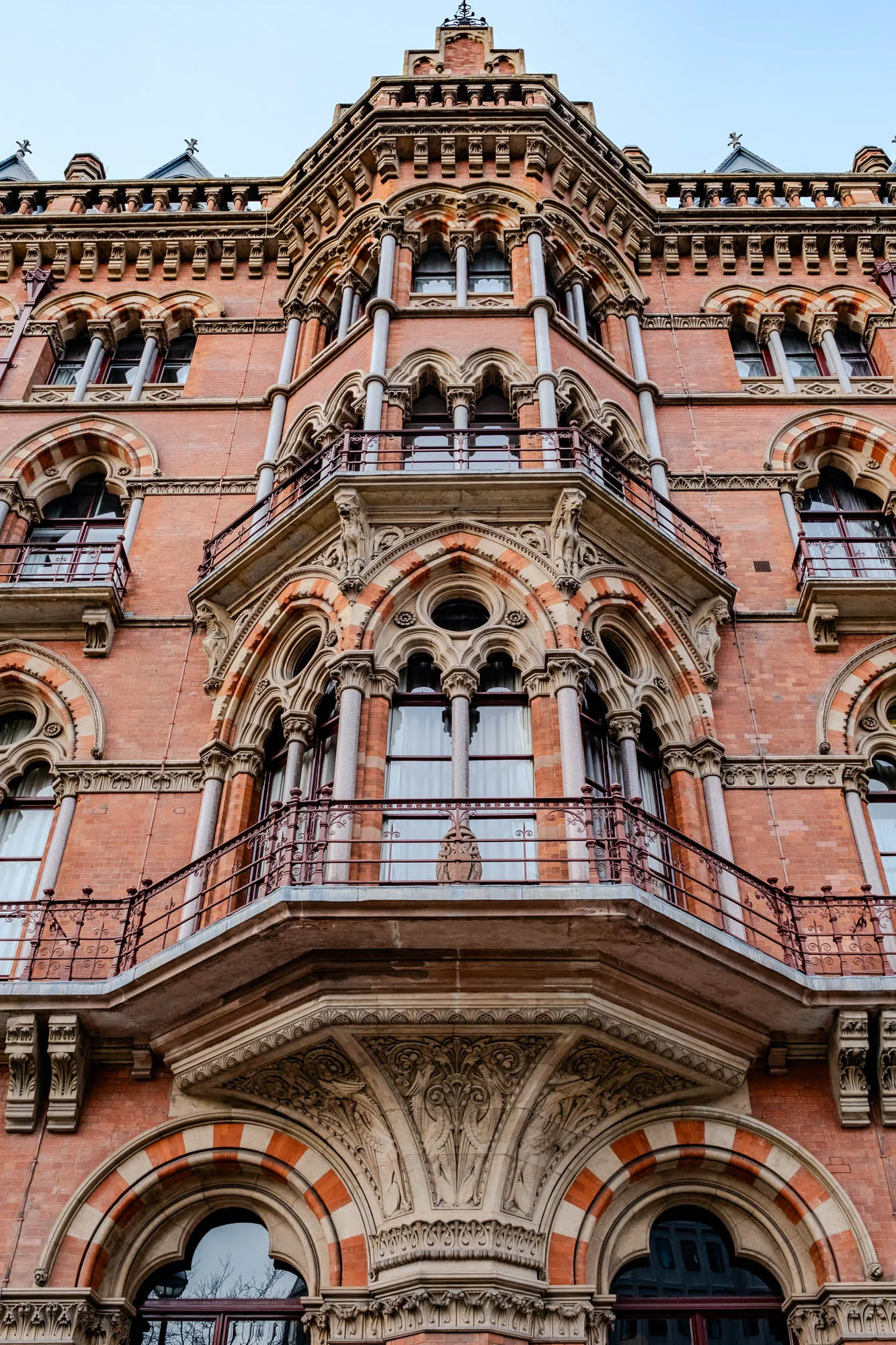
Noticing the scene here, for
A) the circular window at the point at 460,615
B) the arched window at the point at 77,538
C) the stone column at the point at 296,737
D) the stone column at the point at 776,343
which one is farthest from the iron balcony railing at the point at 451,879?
the stone column at the point at 776,343

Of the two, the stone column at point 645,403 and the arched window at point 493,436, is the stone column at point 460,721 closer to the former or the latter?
the arched window at point 493,436

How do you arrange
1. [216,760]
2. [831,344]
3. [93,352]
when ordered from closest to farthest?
[216,760]
[831,344]
[93,352]

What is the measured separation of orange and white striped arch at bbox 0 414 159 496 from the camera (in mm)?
17641

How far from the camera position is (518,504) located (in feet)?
45.5

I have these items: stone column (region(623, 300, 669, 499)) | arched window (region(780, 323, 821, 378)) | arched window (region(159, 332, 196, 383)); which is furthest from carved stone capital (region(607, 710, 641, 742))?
arched window (region(159, 332, 196, 383))

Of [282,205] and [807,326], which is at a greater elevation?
[282,205]

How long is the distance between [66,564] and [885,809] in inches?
412

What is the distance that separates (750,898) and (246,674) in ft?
20.2

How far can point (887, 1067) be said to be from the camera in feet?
37.0

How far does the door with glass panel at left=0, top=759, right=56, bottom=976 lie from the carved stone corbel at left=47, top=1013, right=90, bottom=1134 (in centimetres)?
145

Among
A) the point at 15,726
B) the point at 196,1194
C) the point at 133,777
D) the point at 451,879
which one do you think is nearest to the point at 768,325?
the point at 133,777

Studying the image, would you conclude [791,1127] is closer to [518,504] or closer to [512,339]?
[518,504]

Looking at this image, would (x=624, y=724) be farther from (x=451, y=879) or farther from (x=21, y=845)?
(x=21, y=845)

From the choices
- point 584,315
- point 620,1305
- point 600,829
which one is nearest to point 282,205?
point 584,315
